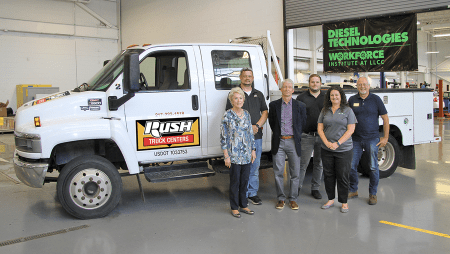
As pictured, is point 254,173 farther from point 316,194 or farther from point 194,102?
point 194,102

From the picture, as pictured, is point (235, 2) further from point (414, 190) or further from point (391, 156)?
point (414, 190)

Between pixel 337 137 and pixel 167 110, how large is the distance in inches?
84.3

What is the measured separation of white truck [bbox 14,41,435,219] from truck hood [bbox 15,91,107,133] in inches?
0.5

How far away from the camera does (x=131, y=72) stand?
4.40 metres

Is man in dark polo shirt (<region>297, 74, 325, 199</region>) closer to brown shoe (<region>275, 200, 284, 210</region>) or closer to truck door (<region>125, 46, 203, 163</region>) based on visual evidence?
brown shoe (<region>275, 200, 284, 210</region>)

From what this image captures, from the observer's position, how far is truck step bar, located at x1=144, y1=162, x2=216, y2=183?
4.86 metres

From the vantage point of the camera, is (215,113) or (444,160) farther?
(444,160)

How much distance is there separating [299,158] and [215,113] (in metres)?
1.24

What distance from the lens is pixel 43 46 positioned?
18266 millimetres

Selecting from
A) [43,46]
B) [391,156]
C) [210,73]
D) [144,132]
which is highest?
[43,46]

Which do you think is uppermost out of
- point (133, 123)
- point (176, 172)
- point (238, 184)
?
point (133, 123)

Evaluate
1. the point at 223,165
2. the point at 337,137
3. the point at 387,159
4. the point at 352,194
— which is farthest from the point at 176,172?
the point at 387,159

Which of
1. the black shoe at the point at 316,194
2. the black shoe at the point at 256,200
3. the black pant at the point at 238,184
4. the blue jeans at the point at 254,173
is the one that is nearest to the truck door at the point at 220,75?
the blue jeans at the point at 254,173

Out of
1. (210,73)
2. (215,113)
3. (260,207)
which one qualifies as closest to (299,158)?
(260,207)
